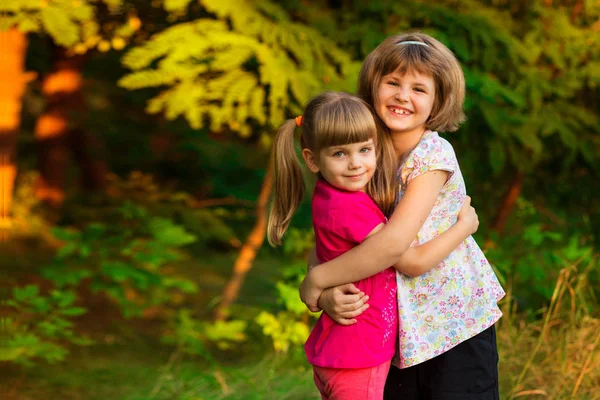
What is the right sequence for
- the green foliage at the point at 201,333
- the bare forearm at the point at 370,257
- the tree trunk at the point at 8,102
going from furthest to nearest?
the tree trunk at the point at 8,102
the green foliage at the point at 201,333
the bare forearm at the point at 370,257

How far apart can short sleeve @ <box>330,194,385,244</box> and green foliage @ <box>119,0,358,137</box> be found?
6.35ft

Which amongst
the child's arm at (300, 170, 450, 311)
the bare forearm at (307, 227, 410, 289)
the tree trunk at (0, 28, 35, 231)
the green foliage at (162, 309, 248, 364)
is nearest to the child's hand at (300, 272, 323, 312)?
the child's arm at (300, 170, 450, 311)

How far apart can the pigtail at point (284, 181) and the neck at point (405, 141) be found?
302mm

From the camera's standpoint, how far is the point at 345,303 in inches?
88.1

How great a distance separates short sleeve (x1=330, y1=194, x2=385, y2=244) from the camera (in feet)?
7.29

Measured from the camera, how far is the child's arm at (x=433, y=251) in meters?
2.26

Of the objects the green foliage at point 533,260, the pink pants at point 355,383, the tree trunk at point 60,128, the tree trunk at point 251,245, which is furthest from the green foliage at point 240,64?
the tree trunk at point 60,128

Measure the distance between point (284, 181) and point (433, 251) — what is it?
1.65 ft

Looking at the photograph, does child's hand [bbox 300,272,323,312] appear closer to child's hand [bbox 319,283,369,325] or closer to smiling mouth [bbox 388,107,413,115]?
child's hand [bbox 319,283,369,325]

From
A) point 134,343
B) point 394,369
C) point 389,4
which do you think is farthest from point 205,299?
point 394,369

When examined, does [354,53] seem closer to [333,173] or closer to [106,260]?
[106,260]

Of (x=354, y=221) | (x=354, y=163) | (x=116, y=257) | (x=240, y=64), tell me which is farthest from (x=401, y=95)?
(x=116, y=257)

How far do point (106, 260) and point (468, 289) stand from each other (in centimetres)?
279

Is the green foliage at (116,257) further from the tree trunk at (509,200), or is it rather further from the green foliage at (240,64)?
the tree trunk at (509,200)
